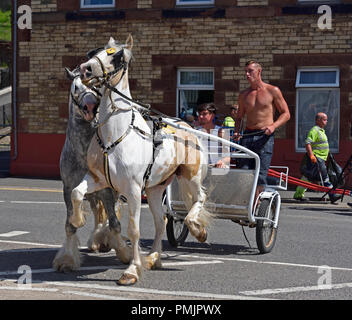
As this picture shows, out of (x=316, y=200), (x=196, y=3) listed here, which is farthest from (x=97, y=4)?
(x=316, y=200)

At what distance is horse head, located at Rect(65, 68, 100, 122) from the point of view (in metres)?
7.50

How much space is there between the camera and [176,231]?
32.6 ft

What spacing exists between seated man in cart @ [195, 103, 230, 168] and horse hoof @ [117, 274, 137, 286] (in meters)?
2.42

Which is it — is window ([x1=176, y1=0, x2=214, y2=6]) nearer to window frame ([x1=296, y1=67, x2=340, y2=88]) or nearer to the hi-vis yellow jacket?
window frame ([x1=296, y1=67, x2=340, y2=88])

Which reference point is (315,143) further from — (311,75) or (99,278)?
(99,278)

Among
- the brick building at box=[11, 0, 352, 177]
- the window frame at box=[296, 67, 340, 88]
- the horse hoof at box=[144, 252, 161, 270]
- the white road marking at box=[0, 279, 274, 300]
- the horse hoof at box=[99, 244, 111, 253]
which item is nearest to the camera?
the white road marking at box=[0, 279, 274, 300]

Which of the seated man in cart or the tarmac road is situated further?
the seated man in cart

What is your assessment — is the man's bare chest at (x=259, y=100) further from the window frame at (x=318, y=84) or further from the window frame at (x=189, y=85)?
the window frame at (x=189, y=85)

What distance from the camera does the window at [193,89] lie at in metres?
20.7

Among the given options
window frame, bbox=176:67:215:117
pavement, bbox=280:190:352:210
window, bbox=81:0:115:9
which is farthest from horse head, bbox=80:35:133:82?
window, bbox=81:0:115:9

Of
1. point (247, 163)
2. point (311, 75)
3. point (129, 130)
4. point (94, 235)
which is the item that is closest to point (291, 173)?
point (311, 75)

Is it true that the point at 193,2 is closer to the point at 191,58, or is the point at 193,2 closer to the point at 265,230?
the point at 191,58

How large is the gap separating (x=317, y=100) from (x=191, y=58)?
362cm

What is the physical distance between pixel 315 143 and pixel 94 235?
862 cm
